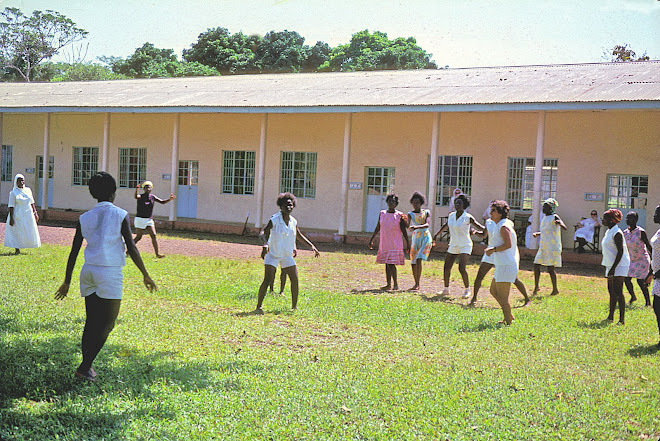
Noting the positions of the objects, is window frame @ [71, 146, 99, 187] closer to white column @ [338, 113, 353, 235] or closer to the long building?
the long building

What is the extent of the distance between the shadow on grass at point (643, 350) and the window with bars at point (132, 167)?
65.5ft

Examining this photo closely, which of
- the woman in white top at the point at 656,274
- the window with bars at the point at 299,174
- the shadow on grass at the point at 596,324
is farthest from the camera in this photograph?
the window with bars at the point at 299,174

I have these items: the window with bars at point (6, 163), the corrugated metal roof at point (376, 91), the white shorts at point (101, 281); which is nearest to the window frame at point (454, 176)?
the corrugated metal roof at point (376, 91)

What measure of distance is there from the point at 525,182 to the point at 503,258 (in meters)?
11.1

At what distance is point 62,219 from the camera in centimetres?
2409

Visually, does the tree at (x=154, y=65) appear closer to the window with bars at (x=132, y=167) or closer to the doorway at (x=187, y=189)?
the window with bars at (x=132, y=167)

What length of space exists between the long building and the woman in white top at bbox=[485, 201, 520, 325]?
25.8ft

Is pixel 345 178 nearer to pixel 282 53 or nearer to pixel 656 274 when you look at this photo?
pixel 656 274

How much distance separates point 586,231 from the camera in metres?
17.7

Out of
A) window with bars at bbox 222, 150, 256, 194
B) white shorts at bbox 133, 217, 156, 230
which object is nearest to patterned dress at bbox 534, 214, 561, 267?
white shorts at bbox 133, 217, 156, 230

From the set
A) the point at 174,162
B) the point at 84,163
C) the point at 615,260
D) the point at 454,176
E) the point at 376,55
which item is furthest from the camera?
the point at 376,55

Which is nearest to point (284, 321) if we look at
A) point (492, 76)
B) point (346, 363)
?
point (346, 363)

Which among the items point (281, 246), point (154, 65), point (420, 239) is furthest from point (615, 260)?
point (154, 65)

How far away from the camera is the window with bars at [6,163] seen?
27828 millimetres
